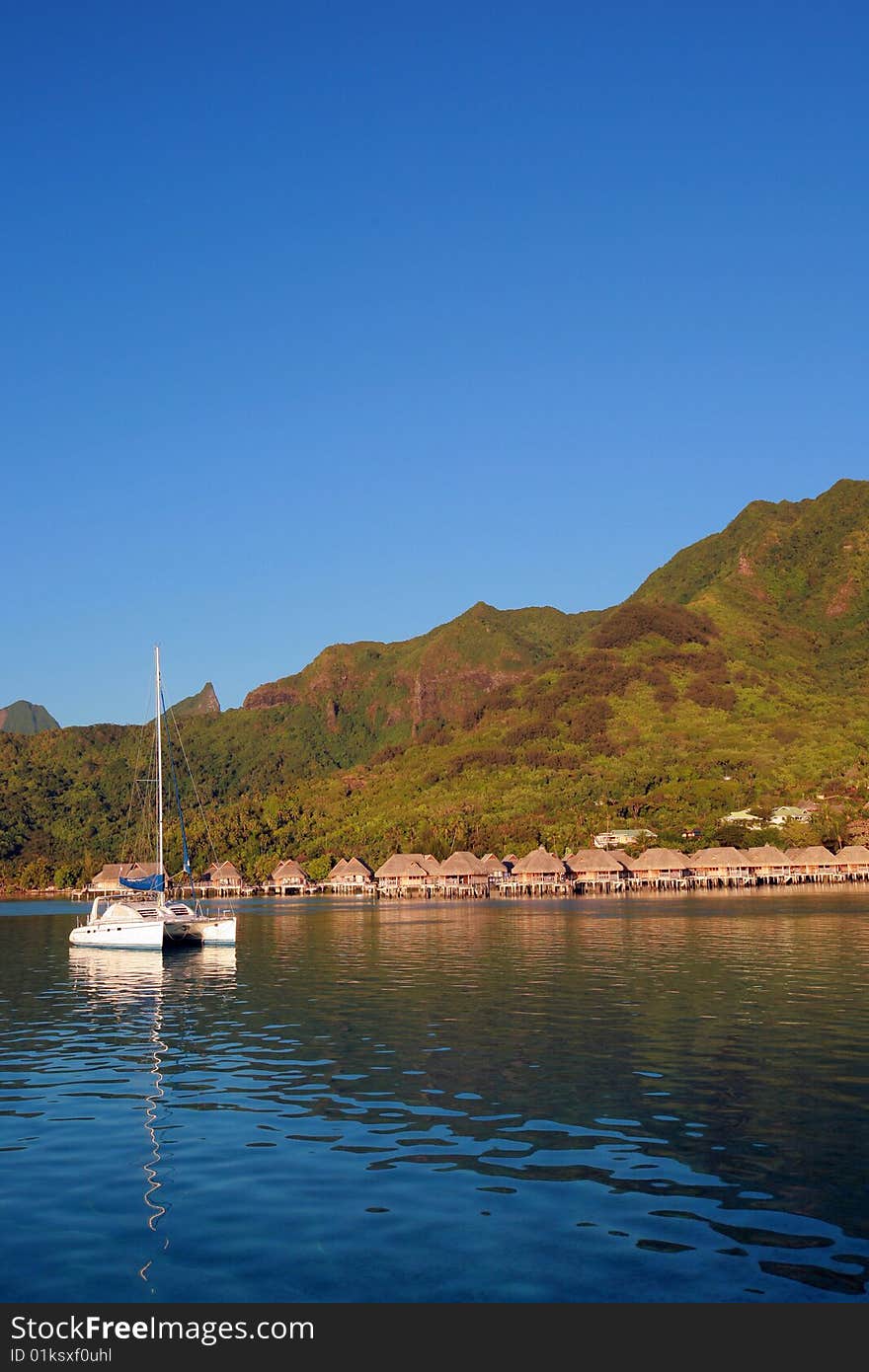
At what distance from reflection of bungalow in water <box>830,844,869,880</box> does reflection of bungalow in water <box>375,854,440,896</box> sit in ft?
158

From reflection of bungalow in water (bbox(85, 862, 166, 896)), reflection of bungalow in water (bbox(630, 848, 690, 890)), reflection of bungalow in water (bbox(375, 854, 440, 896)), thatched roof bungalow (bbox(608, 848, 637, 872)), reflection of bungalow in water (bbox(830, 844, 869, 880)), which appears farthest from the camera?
reflection of bungalow in water (bbox(85, 862, 166, 896))

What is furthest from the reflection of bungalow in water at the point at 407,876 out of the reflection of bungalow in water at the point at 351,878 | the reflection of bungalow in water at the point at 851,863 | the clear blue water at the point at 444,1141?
the clear blue water at the point at 444,1141

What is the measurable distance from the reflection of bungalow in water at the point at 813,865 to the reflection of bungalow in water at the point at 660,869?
12.3 m

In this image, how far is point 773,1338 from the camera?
408 inches

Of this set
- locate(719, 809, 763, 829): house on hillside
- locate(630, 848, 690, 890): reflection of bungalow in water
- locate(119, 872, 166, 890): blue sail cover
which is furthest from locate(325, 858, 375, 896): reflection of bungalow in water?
locate(119, 872, 166, 890): blue sail cover

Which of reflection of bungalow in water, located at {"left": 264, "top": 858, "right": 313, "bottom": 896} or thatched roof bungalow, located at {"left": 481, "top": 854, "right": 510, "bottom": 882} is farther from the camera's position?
reflection of bungalow in water, located at {"left": 264, "top": 858, "right": 313, "bottom": 896}

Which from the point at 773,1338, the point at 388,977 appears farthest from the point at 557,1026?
the point at 773,1338

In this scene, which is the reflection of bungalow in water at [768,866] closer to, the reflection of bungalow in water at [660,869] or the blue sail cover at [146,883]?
the reflection of bungalow in water at [660,869]

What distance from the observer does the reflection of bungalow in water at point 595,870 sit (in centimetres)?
13950

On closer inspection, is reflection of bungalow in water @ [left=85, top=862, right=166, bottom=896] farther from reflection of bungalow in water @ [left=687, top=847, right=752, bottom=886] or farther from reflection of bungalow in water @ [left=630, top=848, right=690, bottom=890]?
reflection of bungalow in water @ [left=687, top=847, right=752, bottom=886]

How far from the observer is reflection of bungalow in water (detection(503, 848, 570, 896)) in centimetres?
13800

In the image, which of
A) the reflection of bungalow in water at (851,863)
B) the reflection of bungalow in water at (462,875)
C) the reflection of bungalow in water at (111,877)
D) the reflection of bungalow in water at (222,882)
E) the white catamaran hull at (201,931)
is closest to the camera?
the white catamaran hull at (201,931)

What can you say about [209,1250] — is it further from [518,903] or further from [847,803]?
[847,803]

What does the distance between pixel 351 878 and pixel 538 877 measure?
32.1 m
